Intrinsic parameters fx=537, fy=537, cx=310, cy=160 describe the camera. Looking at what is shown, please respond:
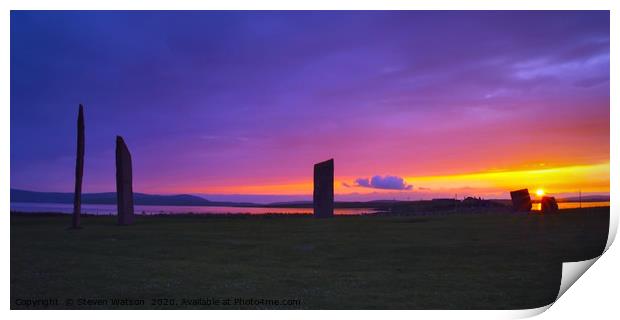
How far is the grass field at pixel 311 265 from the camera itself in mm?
14352

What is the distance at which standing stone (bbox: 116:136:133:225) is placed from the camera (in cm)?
2970

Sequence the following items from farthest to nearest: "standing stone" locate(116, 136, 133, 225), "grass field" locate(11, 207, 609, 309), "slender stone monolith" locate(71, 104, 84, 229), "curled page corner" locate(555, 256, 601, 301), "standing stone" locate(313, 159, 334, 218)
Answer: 1. "standing stone" locate(313, 159, 334, 218)
2. "standing stone" locate(116, 136, 133, 225)
3. "slender stone monolith" locate(71, 104, 84, 229)
4. "curled page corner" locate(555, 256, 601, 301)
5. "grass field" locate(11, 207, 609, 309)

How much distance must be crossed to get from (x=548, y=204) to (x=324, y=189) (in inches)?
574

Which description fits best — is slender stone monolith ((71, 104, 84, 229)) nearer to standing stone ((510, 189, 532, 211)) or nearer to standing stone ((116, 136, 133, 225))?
standing stone ((116, 136, 133, 225))

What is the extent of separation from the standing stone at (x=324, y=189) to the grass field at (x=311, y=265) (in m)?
4.27

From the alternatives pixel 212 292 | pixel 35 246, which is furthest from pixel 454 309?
pixel 35 246

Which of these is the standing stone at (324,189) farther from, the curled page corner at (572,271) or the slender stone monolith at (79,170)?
the curled page corner at (572,271)

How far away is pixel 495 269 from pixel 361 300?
5.46 metres

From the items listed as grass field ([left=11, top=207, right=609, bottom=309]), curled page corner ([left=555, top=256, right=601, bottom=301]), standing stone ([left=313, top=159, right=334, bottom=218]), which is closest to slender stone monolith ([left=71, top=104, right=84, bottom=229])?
grass field ([left=11, top=207, right=609, bottom=309])

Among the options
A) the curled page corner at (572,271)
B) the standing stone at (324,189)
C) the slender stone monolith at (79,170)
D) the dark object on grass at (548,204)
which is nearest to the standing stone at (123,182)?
the slender stone monolith at (79,170)

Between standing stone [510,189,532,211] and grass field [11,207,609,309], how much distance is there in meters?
8.90

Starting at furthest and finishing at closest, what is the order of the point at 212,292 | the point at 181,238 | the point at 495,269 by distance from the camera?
the point at 181,238 < the point at 495,269 < the point at 212,292
